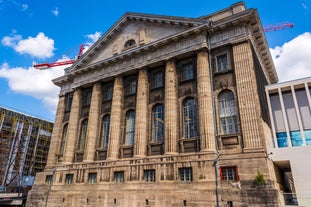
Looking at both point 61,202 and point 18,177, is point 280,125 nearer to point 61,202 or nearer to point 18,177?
point 61,202

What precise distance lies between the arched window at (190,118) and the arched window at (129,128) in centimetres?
532

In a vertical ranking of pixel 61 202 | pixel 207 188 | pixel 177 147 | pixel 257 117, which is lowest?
pixel 61 202

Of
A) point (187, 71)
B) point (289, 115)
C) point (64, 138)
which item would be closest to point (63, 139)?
point (64, 138)

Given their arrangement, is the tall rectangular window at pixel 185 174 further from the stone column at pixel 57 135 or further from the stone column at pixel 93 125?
the stone column at pixel 57 135

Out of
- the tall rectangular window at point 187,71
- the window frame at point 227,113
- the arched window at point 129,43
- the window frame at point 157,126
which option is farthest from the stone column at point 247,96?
the arched window at point 129,43

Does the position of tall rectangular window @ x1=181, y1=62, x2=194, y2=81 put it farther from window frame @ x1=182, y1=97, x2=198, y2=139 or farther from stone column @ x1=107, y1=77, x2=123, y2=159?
stone column @ x1=107, y1=77, x2=123, y2=159

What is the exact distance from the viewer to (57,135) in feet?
87.3

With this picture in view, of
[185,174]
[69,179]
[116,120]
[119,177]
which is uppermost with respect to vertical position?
[116,120]

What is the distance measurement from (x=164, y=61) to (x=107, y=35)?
30.2 feet

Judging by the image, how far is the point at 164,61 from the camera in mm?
21203

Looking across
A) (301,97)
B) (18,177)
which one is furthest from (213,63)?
(18,177)

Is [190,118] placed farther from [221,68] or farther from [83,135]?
[83,135]

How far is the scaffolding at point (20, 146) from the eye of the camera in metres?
46.4

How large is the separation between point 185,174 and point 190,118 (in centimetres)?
441
